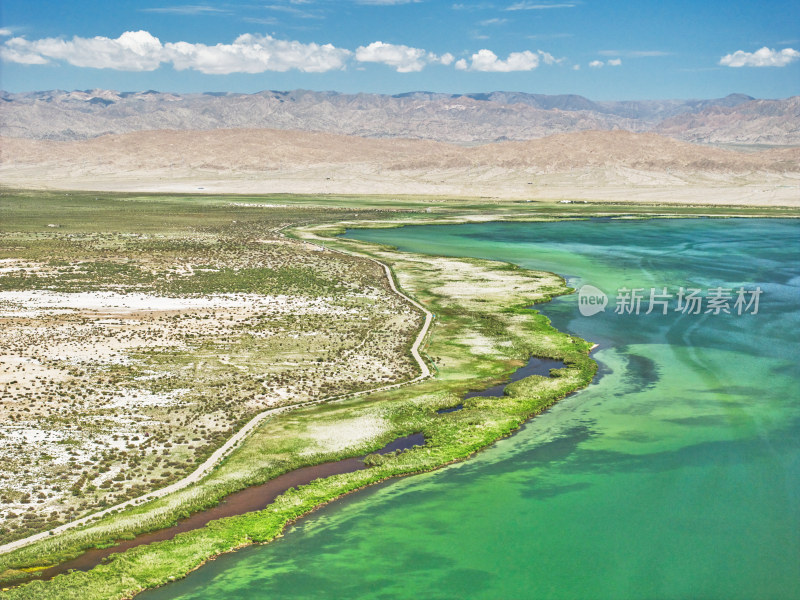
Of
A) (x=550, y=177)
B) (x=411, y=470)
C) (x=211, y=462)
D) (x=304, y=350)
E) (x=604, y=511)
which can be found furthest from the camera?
(x=550, y=177)

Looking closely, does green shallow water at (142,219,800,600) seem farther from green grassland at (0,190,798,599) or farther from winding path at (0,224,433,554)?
winding path at (0,224,433,554)

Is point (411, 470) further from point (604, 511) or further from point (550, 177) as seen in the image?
point (550, 177)

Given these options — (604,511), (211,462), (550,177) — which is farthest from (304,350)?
(550,177)

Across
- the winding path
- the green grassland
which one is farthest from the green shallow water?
the winding path

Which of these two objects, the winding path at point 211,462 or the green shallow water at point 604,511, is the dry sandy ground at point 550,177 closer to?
the green shallow water at point 604,511

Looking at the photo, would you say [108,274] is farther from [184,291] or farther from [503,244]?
[503,244]

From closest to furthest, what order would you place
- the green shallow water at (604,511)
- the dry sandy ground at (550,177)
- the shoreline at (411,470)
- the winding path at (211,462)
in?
1. the green shallow water at (604,511)
2. the winding path at (211,462)
3. the shoreline at (411,470)
4. the dry sandy ground at (550,177)

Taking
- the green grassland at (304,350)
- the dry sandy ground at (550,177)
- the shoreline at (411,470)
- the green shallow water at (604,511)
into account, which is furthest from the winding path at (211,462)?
the dry sandy ground at (550,177)
